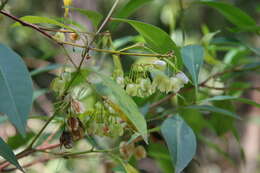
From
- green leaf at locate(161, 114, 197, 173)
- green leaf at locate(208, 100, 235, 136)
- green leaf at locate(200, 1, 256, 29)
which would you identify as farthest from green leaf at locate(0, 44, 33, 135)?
green leaf at locate(208, 100, 235, 136)

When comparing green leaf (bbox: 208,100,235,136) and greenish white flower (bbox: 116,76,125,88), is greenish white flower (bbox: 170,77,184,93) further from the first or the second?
green leaf (bbox: 208,100,235,136)

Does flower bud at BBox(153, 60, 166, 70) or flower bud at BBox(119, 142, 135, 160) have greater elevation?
flower bud at BBox(153, 60, 166, 70)

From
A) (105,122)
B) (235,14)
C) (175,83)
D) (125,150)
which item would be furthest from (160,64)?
(235,14)

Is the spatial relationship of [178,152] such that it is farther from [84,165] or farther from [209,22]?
[209,22]

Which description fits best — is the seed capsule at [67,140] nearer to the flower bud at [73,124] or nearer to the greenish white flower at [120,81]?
the flower bud at [73,124]

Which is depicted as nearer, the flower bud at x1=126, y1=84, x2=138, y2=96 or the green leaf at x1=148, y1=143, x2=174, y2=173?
the flower bud at x1=126, y1=84, x2=138, y2=96

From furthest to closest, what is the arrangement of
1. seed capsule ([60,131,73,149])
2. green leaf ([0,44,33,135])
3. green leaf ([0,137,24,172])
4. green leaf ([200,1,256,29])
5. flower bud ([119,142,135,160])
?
green leaf ([200,1,256,29]) < flower bud ([119,142,135,160]) < seed capsule ([60,131,73,149]) < green leaf ([0,137,24,172]) < green leaf ([0,44,33,135])

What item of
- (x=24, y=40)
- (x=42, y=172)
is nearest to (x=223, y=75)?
(x=42, y=172)
